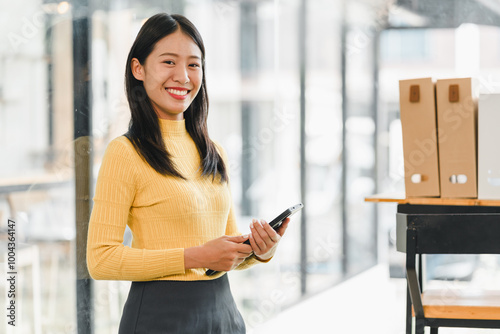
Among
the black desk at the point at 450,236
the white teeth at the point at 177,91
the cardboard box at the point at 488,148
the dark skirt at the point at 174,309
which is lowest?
the dark skirt at the point at 174,309

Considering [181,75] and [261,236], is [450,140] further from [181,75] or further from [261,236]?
[181,75]

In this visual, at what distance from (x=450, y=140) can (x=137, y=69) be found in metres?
1.01

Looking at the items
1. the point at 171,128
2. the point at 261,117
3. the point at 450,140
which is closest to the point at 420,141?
the point at 450,140

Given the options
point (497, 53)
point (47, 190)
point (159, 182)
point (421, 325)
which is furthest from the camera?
point (497, 53)

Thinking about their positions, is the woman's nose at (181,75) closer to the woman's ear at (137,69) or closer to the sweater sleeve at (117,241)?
the woman's ear at (137,69)

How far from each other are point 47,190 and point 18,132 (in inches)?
8.8

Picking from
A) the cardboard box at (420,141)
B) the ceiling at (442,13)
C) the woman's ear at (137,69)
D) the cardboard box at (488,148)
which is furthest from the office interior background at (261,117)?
the cardboard box at (488,148)

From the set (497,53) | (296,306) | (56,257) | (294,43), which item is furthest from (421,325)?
(497,53)

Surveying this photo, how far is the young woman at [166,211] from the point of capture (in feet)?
4.20

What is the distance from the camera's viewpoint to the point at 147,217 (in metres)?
1.33

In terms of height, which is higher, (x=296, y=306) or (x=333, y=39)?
(x=333, y=39)

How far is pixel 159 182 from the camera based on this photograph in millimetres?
1323

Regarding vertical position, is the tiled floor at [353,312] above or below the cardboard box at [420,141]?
below

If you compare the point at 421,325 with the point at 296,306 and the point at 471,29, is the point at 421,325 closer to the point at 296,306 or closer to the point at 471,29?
the point at 296,306
